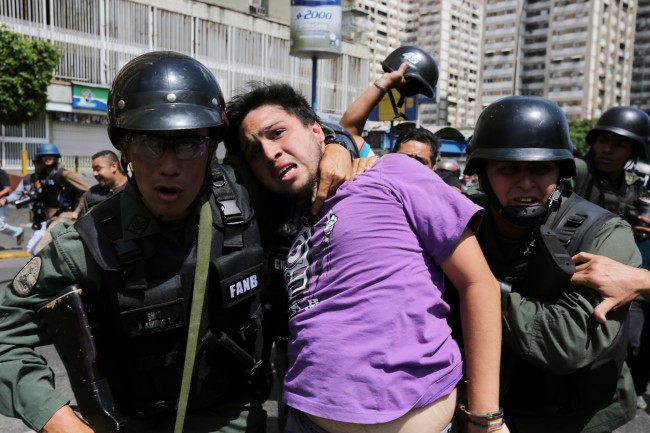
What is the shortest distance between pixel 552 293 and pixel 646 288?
0.30 m

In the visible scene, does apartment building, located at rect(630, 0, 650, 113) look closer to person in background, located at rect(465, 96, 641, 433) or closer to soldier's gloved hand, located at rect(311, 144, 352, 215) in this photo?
person in background, located at rect(465, 96, 641, 433)

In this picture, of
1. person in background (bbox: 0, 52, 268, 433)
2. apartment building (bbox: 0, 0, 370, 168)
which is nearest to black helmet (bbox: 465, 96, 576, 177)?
person in background (bbox: 0, 52, 268, 433)

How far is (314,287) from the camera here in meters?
1.50

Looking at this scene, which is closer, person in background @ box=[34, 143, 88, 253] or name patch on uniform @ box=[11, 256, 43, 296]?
name patch on uniform @ box=[11, 256, 43, 296]

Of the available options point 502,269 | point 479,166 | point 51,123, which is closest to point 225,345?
point 502,269

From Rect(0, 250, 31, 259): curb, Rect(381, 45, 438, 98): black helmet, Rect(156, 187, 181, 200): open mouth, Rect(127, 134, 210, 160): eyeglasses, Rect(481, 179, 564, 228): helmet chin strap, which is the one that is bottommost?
Rect(0, 250, 31, 259): curb

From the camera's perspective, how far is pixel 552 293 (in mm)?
1597

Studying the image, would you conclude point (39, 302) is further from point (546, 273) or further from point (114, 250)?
point (546, 273)

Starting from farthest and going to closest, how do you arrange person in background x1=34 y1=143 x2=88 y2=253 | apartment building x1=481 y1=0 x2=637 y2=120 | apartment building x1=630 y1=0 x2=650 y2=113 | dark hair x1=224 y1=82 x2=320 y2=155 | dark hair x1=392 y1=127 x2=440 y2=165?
1. apartment building x1=630 y1=0 x2=650 y2=113
2. apartment building x1=481 y1=0 x2=637 y2=120
3. person in background x1=34 y1=143 x2=88 y2=253
4. dark hair x1=392 y1=127 x2=440 y2=165
5. dark hair x1=224 y1=82 x2=320 y2=155

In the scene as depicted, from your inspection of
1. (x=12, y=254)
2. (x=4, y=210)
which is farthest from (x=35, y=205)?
(x=4, y=210)

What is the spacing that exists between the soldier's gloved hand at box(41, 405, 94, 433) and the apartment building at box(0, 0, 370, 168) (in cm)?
2532

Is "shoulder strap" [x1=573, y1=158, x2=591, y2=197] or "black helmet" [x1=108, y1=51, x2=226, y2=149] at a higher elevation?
"black helmet" [x1=108, y1=51, x2=226, y2=149]

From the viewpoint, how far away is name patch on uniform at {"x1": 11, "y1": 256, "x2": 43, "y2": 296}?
60.1 inches

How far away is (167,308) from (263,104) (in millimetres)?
822
